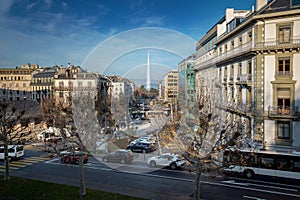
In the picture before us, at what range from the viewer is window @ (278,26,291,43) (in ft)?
60.7

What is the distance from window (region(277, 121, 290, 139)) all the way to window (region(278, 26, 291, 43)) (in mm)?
5989

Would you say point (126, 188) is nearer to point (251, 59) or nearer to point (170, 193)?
point (170, 193)

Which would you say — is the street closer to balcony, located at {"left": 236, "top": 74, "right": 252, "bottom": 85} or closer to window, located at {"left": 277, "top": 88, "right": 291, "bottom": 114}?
window, located at {"left": 277, "top": 88, "right": 291, "bottom": 114}

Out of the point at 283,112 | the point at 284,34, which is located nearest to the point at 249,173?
the point at 283,112

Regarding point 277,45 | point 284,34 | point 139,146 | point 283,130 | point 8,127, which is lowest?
point 283,130

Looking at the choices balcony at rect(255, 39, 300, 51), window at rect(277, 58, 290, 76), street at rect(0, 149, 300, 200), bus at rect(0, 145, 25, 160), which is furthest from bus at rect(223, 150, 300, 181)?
bus at rect(0, 145, 25, 160)

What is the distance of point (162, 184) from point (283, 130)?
10.9 m

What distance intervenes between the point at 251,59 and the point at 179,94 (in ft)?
56.2

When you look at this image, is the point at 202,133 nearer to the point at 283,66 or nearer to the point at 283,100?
the point at 283,100

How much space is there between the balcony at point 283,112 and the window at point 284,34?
489 cm

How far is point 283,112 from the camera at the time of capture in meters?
18.4

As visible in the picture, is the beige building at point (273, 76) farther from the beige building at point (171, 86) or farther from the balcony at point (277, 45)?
the beige building at point (171, 86)

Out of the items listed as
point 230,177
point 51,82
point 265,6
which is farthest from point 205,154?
point 51,82

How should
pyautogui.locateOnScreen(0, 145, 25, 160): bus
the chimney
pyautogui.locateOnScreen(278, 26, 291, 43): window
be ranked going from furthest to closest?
the chimney → pyautogui.locateOnScreen(0, 145, 25, 160): bus → pyautogui.locateOnScreen(278, 26, 291, 43): window
